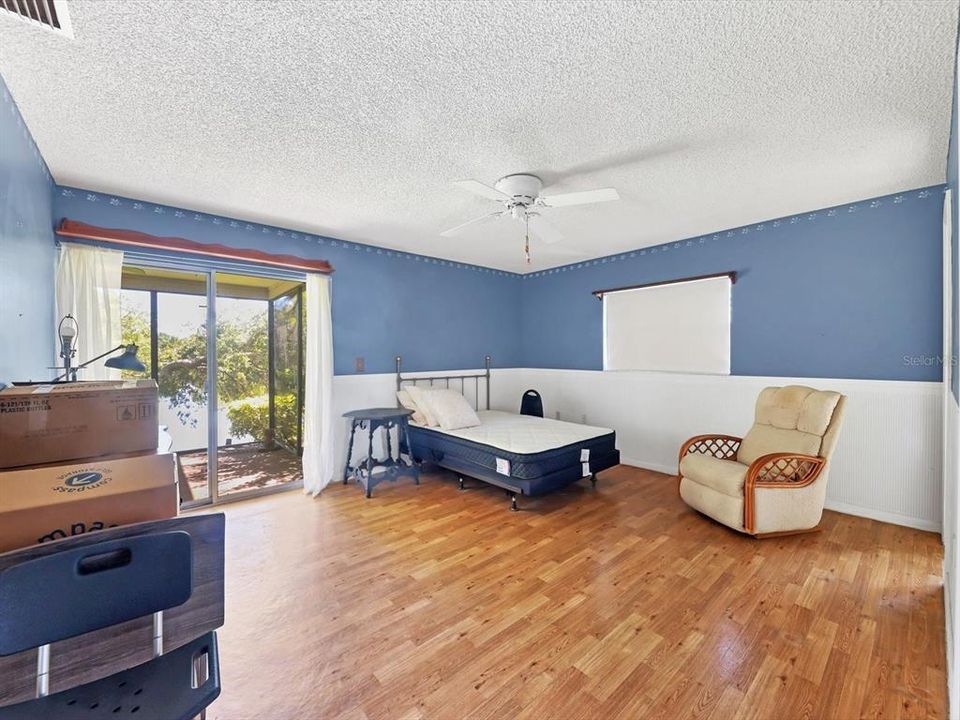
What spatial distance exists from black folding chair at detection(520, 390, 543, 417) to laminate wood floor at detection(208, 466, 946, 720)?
6.85ft

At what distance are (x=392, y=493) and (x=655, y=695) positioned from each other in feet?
9.05

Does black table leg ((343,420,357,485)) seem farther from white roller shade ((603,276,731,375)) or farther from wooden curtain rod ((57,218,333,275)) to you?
white roller shade ((603,276,731,375))

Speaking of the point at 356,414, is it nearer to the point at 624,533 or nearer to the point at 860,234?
the point at 624,533

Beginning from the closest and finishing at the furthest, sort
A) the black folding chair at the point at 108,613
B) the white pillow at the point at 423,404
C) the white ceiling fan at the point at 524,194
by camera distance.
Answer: the black folding chair at the point at 108,613, the white ceiling fan at the point at 524,194, the white pillow at the point at 423,404

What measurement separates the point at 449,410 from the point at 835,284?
3.55 m

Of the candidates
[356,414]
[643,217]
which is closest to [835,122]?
[643,217]

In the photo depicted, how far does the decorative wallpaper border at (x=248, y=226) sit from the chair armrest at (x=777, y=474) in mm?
3845

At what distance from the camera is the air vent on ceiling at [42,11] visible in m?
1.31

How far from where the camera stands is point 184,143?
2271 mm

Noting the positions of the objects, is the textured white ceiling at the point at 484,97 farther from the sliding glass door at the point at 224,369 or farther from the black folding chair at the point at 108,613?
the black folding chair at the point at 108,613

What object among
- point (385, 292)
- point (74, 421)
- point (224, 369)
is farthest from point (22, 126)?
point (385, 292)

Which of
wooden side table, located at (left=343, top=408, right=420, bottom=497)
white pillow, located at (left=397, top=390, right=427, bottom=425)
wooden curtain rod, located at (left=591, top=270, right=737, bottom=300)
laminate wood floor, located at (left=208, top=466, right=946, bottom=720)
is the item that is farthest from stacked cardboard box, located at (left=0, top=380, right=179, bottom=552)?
wooden curtain rod, located at (left=591, top=270, right=737, bottom=300)

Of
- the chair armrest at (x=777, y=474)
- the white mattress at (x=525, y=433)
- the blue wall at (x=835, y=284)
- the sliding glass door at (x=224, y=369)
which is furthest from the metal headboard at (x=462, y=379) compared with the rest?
the chair armrest at (x=777, y=474)

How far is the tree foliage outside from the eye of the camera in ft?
11.3
